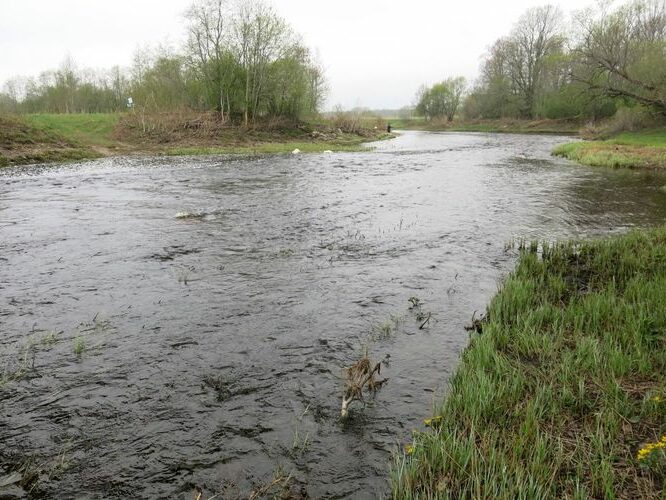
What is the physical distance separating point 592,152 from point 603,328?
28.6 m

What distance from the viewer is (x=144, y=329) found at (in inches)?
252

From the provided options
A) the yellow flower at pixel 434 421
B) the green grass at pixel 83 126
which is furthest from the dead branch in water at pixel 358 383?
the green grass at pixel 83 126

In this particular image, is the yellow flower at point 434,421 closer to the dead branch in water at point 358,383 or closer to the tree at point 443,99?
the dead branch in water at point 358,383

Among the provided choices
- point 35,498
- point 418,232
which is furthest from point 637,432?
point 418,232

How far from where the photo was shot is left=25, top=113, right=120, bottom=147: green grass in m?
34.8

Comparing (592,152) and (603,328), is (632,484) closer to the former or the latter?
(603,328)

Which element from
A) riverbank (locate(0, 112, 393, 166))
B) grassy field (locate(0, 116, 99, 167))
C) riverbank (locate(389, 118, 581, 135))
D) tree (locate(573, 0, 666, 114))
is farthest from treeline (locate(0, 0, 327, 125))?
riverbank (locate(389, 118, 581, 135))

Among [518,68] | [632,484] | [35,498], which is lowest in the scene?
[35,498]

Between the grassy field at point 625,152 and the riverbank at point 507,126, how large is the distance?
34.1 meters

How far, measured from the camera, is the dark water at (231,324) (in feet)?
13.2

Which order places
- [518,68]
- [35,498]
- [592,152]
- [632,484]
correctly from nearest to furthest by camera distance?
1. [632,484]
2. [35,498]
3. [592,152]
4. [518,68]

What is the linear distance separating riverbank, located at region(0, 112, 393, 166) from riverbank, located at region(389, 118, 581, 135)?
41902 mm

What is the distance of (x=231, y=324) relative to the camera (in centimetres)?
662

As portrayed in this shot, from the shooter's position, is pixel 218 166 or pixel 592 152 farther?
pixel 592 152
